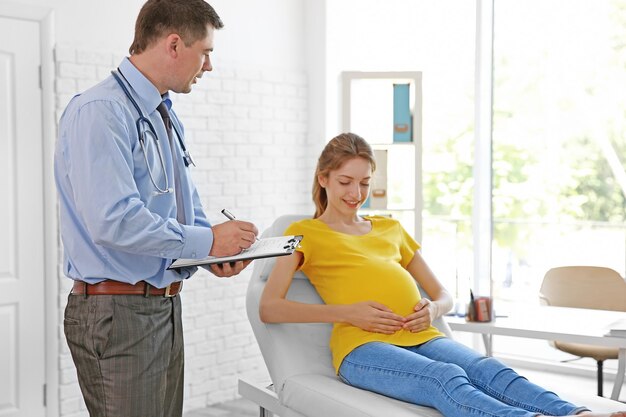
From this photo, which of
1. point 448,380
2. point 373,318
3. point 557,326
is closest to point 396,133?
point 557,326

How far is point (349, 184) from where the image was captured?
3.04 metres

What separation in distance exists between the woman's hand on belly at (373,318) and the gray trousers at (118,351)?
85cm

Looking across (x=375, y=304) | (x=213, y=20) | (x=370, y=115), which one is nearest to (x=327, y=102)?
(x=370, y=115)

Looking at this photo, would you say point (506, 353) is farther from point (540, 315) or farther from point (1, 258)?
point (1, 258)

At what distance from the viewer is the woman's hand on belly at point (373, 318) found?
278 centimetres

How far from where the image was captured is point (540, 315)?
11.8ft

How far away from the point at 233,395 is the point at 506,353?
1.82 m

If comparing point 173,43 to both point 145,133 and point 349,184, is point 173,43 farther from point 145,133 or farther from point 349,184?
point 349,184

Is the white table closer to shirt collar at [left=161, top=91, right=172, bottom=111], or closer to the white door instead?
shirt collar at [left=161, top=91, right=172, bottom=111]

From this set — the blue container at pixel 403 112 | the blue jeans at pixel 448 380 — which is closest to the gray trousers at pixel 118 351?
the blue jeans at pixel 448 380

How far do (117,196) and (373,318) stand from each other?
1.14 metres

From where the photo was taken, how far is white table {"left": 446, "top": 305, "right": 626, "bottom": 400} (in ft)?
10.3

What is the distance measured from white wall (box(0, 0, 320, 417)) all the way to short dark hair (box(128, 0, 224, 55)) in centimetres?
206

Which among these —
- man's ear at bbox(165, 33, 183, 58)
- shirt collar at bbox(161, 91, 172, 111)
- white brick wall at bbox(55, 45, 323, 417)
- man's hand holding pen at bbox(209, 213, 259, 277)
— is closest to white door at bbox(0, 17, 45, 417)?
white brick wall at bbox(55, 45, 323, 417)
